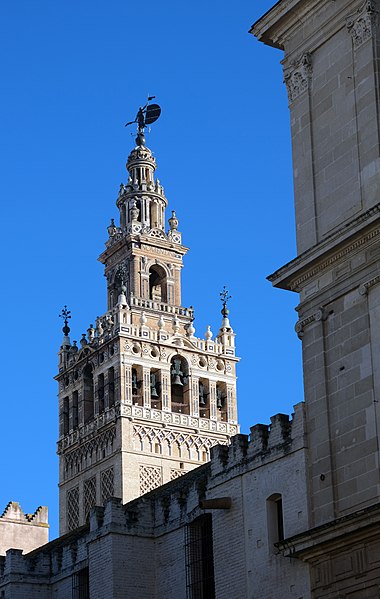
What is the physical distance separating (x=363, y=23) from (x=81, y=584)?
21.0 m

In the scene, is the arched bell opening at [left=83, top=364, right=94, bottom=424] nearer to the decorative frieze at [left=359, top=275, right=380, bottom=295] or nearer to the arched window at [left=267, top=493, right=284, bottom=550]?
the arched window at [left=267, top=493, right=284, bottom=550]

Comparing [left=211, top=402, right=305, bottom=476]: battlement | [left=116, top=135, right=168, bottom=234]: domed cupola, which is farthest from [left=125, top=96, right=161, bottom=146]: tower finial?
[left=211, top=402, right=305, bottom=476]: battlement

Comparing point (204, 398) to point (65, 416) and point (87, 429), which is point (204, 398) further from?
point (65, 416)

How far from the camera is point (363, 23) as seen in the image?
2845cm

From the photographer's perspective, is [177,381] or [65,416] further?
[65,416]

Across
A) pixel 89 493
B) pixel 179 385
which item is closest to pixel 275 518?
pixel 89 493

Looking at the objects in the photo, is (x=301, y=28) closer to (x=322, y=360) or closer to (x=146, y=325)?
(x=322, y=360)

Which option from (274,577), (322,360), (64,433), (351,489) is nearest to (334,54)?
(322,360)

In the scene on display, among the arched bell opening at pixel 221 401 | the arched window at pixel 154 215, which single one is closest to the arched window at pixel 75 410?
the arched bell opening at pixel 221 401

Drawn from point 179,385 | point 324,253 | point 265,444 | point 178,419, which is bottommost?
point 265,444

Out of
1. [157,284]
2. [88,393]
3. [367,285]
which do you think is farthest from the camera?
[157,284]

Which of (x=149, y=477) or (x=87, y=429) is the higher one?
(x=87, y=429)

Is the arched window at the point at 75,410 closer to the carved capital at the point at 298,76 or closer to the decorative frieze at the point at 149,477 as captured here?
the decorative frieze at the point at 149,477

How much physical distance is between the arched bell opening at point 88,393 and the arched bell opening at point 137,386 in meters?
3.36
